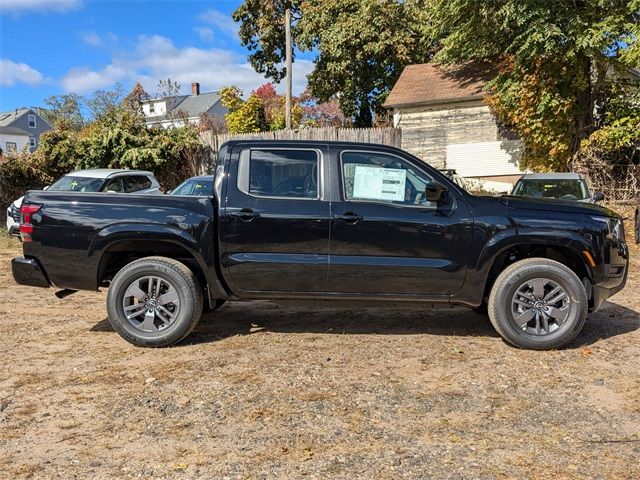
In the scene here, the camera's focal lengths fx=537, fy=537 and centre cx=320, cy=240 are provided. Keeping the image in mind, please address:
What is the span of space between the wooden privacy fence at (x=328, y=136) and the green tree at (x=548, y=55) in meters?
3.51

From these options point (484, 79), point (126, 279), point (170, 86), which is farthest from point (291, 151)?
point (170, 86)

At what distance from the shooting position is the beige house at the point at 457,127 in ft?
63.7

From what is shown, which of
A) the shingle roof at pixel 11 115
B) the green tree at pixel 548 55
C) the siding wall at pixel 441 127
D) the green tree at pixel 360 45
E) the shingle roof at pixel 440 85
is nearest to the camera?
the green tree at pixel 548 55

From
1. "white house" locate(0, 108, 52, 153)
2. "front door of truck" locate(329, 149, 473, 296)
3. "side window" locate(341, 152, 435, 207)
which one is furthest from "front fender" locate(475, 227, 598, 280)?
"white house" locate(0, 108, 52, 153)

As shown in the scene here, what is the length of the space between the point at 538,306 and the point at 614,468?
2.08 meters

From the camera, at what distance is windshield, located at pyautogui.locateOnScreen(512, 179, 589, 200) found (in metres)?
10.2

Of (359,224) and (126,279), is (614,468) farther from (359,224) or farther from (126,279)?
(126,279)

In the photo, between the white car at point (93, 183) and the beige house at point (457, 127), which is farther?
the beige house at point (457, 127)

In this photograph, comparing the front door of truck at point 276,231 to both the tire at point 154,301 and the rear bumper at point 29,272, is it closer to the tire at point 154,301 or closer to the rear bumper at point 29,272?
the tire at point 154,301

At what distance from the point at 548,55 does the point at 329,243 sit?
13.3 meters

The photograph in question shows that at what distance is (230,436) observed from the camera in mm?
3404

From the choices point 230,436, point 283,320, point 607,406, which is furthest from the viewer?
point 283,320

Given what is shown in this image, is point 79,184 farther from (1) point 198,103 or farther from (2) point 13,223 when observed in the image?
(1) point 198,103

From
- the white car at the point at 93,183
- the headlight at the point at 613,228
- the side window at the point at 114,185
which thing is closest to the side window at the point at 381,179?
the headlight at the point at 613,228
